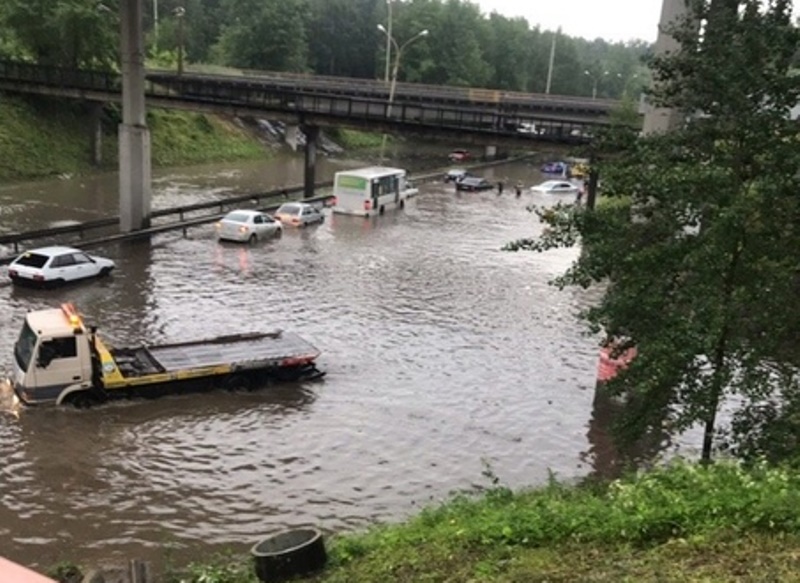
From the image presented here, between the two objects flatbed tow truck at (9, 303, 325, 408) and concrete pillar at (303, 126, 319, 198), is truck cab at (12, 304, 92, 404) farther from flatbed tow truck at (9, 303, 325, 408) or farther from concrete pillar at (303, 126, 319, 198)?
concrete pillar at (303, 126, 319, 198)

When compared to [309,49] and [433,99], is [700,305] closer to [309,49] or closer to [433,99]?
[433,99]

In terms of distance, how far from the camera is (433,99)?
84.4m

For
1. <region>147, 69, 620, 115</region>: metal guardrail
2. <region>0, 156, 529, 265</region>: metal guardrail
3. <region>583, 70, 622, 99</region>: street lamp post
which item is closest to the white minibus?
<region>0, 156, 529, 265</region>: metal guardrail

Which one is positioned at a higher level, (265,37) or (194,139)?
(265,37)

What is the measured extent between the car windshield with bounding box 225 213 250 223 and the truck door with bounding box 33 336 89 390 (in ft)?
63.1

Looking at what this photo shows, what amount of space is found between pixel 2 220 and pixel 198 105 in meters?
A: 12.7

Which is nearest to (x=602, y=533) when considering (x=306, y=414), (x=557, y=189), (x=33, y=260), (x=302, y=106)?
(x=306, y=414)

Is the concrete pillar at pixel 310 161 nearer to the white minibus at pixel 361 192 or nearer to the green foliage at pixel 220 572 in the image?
the white minibus at pixel 361 192

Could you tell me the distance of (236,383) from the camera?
18484 mm

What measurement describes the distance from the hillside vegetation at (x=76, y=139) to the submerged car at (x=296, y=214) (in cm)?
1811

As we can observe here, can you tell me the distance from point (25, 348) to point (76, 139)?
43.0 meters

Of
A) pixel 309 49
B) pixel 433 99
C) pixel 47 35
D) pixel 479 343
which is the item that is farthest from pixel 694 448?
pixel 309 49

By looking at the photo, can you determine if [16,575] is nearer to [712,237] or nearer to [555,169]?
Answer: [712,237]

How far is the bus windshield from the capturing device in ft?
53.2
